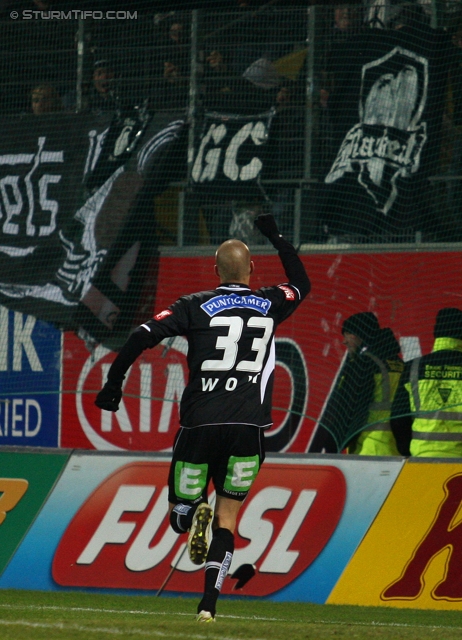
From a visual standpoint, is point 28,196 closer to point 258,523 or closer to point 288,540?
point 258,523

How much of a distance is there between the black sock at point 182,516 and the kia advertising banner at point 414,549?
2276 millimetres

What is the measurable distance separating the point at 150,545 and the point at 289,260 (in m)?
2.94

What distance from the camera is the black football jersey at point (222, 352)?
6.64 meters

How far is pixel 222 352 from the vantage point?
665 cm

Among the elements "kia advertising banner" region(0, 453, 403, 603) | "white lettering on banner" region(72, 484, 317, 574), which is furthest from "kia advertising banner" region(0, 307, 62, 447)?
"white lettering on banner" region(72, 484, 317, 574)

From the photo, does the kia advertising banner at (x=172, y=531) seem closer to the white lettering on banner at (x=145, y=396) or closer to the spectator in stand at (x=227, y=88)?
the white lettering on banner at (x=145, y=396)

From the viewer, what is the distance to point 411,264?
9922 millimetres

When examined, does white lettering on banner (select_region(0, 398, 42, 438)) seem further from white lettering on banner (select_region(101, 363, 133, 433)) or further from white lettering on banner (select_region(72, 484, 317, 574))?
white lettering on banner (select_region(72, 484, 317, 574))

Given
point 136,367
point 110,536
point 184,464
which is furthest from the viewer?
point 136,367

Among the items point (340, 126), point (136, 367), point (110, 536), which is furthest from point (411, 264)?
point (110, 536)

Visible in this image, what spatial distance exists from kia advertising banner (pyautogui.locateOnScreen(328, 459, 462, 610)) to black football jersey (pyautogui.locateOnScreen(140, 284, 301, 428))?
2.27m

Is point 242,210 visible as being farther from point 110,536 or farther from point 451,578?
point 451,578

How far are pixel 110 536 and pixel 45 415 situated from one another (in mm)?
1938

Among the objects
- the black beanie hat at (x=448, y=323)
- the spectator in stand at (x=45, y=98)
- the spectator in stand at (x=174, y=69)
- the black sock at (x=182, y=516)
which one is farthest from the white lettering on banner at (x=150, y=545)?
the spectator in stand at (x=45, y=98)
